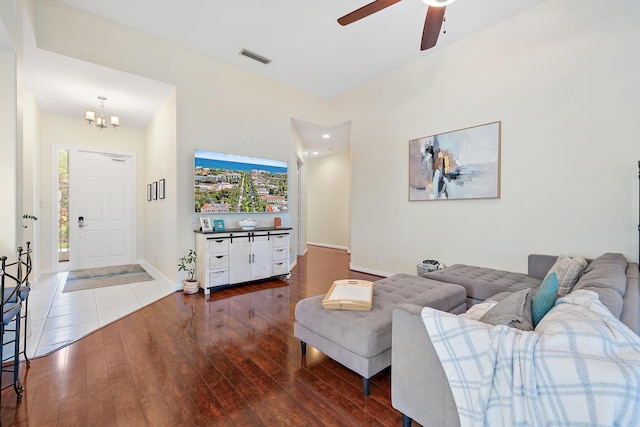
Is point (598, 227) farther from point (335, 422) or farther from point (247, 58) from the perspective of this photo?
point (247, 58)

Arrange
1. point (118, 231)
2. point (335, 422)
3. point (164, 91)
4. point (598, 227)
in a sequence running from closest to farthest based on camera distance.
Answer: point (335, 422) → point (598, 227) → point (164, 91) → point (118, 231)

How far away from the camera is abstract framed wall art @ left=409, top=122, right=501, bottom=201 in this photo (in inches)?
142

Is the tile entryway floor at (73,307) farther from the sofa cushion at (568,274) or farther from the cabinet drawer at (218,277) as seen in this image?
the sofa cushion at (568,274)

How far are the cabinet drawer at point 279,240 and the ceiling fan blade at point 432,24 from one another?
3.22 meters

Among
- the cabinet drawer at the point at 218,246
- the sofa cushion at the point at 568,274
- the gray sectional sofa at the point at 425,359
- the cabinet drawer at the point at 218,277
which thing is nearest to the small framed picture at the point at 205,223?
the cabinet drawer at the point at 218,246

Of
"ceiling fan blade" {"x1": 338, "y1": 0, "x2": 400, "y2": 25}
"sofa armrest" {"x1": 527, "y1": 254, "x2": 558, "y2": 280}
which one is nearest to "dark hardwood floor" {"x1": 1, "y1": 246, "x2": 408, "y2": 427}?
"sofa armrest" {"x1": 527, "y1": 254, "x2": 558, "y2": 280}

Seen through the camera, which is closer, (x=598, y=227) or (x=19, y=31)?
(x=19, y=31)

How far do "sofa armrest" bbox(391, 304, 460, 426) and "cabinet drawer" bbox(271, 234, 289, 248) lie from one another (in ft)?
10.9

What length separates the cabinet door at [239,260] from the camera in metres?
4.11

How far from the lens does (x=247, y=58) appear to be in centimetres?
429

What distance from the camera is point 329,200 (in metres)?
8.87

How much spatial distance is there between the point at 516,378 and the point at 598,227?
2.93 metres

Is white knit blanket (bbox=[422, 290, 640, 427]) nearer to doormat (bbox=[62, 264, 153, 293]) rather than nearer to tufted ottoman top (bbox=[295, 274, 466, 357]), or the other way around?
tufted ottoman top (bbox=[295, 274, 466, 357])

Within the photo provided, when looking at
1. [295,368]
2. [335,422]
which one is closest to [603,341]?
[335,422]
